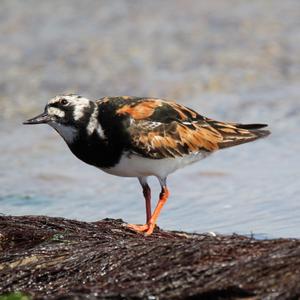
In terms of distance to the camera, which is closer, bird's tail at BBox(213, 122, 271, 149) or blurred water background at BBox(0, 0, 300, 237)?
bird's tail at BBox(213, 122, 271, 149)

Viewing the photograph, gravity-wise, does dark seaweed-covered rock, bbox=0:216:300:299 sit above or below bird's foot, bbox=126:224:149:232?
below

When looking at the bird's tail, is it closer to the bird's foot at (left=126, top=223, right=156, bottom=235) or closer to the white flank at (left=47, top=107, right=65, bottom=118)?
the bird's foot at (left=126, top=223, right=156, bottom=235)

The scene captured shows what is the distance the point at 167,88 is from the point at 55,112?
16.9 feet

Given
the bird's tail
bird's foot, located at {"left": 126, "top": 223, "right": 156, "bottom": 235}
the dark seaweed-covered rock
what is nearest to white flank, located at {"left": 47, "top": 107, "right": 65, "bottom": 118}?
the dark seaweed-covered rock

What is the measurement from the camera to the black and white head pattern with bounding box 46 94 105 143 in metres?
5.69

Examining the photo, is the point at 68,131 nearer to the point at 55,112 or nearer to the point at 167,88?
the point at 55,112

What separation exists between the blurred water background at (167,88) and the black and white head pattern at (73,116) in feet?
3.72

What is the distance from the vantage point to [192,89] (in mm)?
10641

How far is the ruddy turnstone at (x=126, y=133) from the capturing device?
18.6 feet

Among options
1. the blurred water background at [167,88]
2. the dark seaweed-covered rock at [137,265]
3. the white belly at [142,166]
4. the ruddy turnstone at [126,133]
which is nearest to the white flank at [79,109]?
the ruddy turnstone at [126,133]

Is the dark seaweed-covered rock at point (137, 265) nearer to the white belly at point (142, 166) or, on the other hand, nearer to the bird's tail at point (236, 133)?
the white belly at point (142, 166)

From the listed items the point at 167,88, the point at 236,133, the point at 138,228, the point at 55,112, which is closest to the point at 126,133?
the point at 55,112

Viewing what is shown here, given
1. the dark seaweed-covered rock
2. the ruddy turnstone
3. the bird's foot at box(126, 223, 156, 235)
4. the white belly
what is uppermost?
the ruddy turnstone

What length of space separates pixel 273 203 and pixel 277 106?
3201mm
